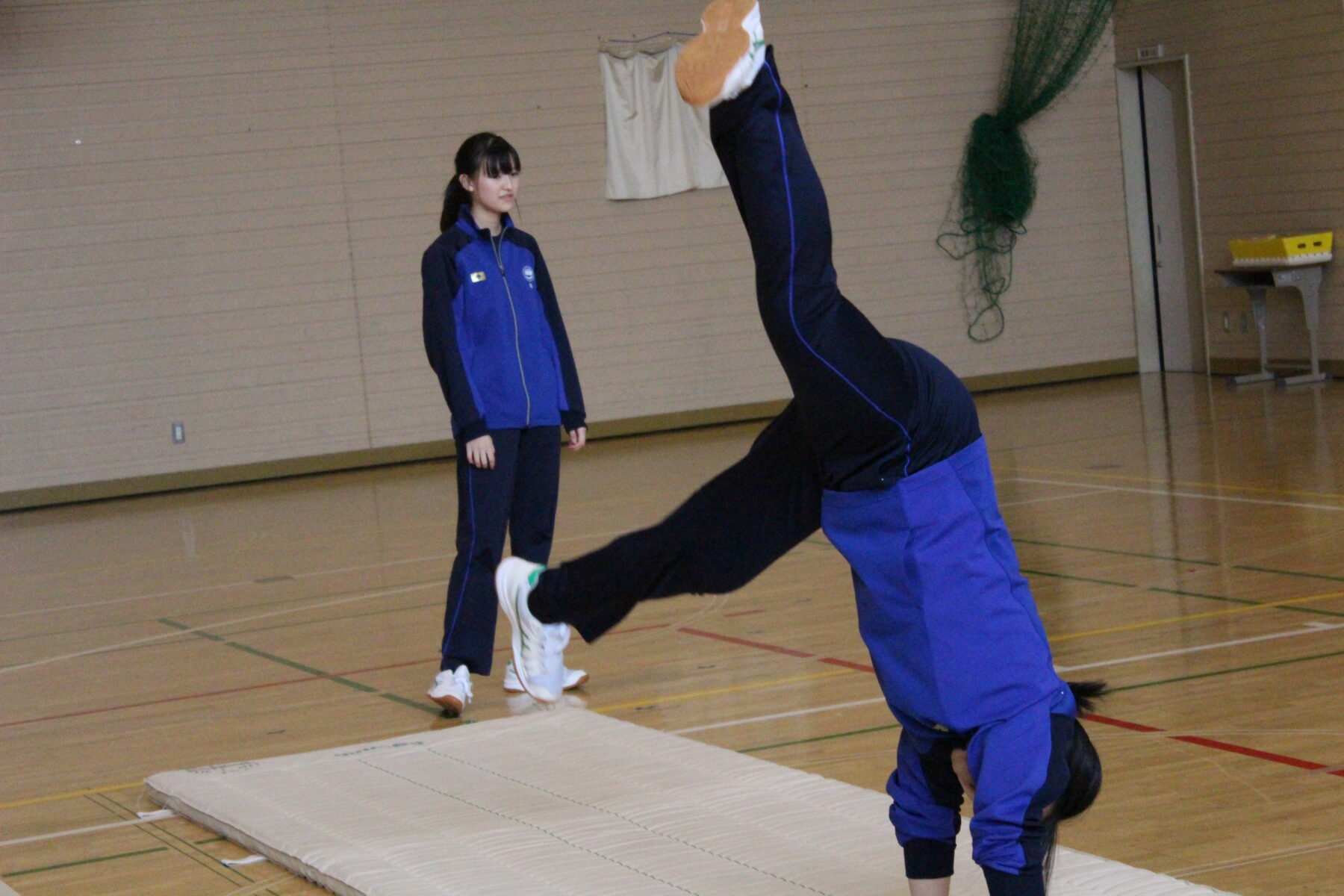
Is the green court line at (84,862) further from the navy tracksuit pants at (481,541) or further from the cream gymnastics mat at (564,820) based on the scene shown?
the navy tracksuit pants at (481,541)

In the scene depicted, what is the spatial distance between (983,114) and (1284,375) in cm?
285

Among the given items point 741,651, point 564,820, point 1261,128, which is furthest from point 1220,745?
point 1261,128

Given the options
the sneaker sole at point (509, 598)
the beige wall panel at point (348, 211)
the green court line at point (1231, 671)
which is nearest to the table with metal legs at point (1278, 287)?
the beige wall panel at point (348, 211)

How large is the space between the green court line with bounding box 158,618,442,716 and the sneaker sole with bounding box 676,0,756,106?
2497 millimetres

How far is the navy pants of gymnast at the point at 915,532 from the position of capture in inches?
82.1

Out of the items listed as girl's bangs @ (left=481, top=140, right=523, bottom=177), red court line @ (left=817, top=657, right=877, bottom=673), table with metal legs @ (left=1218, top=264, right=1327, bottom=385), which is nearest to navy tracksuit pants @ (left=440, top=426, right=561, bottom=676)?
girl's bangs @ (left=481, top=140, right=523, bottom=177)

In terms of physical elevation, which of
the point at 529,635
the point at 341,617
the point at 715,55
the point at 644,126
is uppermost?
the point at 644,126

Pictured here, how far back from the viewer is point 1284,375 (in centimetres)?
1083

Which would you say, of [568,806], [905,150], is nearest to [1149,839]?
[568,806]

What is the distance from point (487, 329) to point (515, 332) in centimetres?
8

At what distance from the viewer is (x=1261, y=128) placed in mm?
10898

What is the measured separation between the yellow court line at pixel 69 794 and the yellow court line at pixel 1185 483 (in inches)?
179

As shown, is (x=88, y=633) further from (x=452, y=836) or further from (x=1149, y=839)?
(x=1149, y=839)

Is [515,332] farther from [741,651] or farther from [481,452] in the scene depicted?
[741,651]
